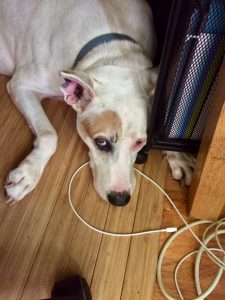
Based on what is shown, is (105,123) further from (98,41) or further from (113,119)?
(98,41)

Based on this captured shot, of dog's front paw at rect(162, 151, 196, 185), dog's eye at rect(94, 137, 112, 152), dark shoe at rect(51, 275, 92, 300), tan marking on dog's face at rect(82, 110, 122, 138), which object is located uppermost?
tan marking on dog's face at rect(82, 110, 122, 138)

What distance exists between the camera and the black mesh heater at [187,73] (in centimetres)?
100

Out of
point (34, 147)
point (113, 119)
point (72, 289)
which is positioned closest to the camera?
point (72, 289)

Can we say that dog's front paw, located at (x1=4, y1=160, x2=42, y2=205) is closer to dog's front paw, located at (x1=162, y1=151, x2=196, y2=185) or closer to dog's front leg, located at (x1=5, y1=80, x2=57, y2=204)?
dog's front leg, located at (x1=5, y1=80, x2=57, y2=204)

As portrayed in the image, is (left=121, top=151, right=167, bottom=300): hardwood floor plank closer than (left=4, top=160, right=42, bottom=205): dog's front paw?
Yes

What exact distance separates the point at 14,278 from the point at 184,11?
103 cm

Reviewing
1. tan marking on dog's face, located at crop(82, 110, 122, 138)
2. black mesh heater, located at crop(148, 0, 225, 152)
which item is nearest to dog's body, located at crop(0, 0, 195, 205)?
tan marking on dog's face, located at crop(82, 110, 122, 138)

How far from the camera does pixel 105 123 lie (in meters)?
1.26

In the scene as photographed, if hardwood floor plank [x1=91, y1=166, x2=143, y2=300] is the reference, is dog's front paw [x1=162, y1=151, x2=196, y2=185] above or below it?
above

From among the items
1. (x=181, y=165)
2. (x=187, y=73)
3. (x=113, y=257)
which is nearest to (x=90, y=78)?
(x=187, y=73)

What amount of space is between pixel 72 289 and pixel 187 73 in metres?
0.80

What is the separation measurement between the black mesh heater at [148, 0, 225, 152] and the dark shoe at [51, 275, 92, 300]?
595 millimetres

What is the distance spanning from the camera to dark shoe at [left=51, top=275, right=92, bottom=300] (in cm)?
110

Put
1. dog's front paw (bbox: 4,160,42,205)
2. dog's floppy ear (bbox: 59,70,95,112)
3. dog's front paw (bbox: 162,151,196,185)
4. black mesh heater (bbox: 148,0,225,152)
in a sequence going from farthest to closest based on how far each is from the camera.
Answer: dog's front paw (bbox: 162,151,196,185) → dog's front paw (bbox: 4,160,42,205) → dog's floppy ear (bbox: 59,70,95,112) → black mesh heater (bbox: 148,0,225,152)
